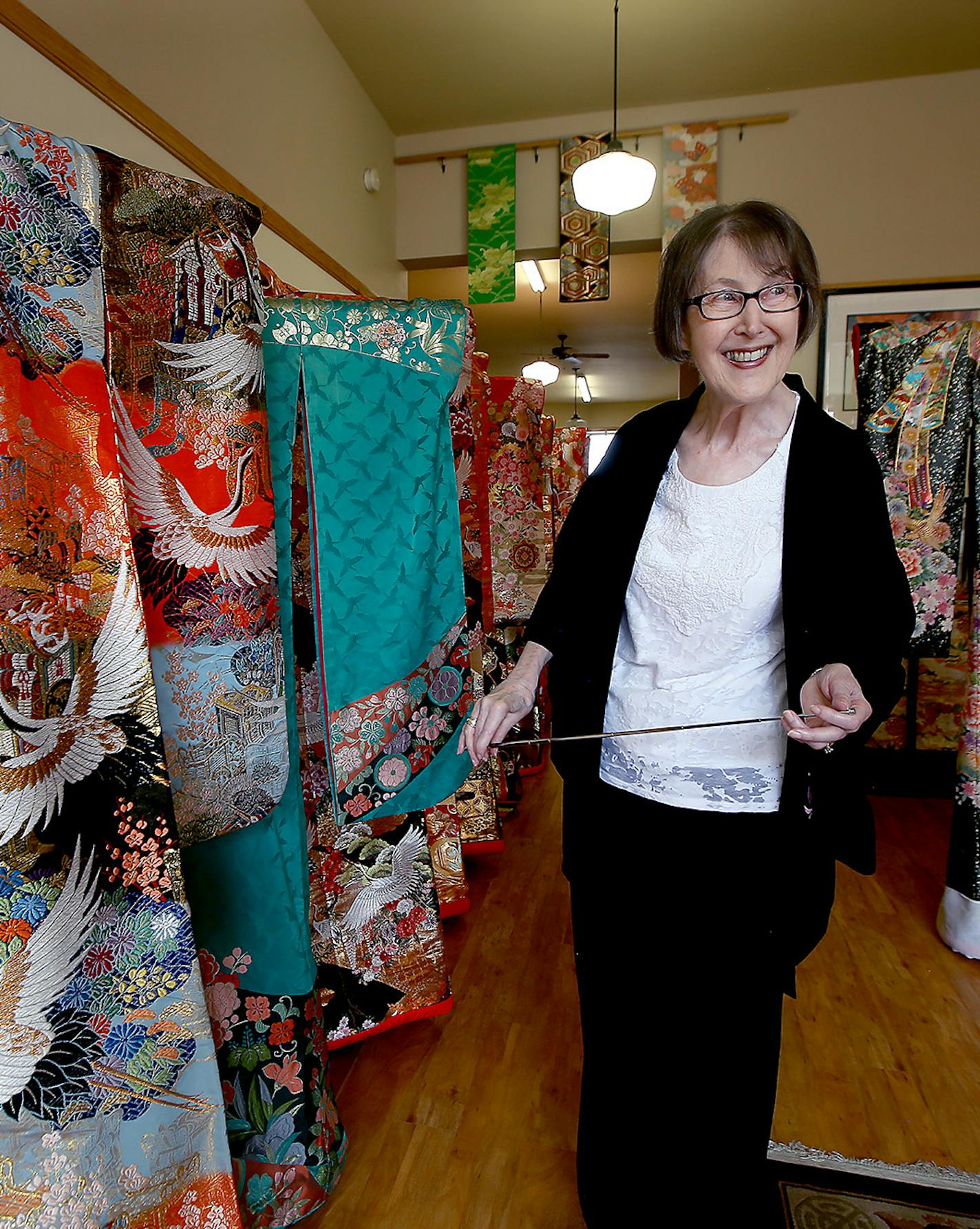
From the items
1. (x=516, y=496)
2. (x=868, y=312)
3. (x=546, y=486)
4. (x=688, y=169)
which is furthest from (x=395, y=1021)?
(x=688, y=169)

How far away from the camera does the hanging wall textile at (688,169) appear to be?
3.87 metres

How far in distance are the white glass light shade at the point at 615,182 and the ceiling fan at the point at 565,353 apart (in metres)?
4.50

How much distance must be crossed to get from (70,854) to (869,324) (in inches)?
103

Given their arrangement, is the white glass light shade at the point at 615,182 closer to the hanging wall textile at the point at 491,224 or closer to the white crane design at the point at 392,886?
the hanging wall textile at the point at 491,224

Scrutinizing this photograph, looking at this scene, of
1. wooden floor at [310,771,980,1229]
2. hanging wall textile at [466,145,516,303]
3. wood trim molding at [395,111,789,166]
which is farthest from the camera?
hanging wall textile at [466,145,516,303]

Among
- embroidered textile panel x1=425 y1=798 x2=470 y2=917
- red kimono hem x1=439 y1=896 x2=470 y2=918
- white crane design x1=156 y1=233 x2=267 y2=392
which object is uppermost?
white crane design x1=156 y1=233 x2=267 y2=392

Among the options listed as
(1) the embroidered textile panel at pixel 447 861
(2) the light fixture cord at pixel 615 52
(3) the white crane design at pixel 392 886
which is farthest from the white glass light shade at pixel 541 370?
(3) the white crane design at pixel 392 886

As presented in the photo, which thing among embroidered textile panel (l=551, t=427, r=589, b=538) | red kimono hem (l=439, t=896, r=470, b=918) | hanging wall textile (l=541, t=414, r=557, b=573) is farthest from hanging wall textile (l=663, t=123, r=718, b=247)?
red kimono hem (l=439, t=896, r=470, b=918)

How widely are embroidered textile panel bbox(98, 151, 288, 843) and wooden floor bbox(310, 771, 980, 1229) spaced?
2.74 ft

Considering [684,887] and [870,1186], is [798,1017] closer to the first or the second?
[870,1186]

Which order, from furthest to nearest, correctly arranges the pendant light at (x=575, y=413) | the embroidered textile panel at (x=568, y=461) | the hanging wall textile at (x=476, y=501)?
the pendant light at (x=575, y=413) → the embroidered textile panel at (x=568, y=461) → the hanging wall textile at (x=476, y=501)

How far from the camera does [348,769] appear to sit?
4.07ft

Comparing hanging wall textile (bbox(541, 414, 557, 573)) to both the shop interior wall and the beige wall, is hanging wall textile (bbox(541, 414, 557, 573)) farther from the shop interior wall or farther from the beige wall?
the beige wall

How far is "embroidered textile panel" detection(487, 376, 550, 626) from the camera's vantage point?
3.02m
